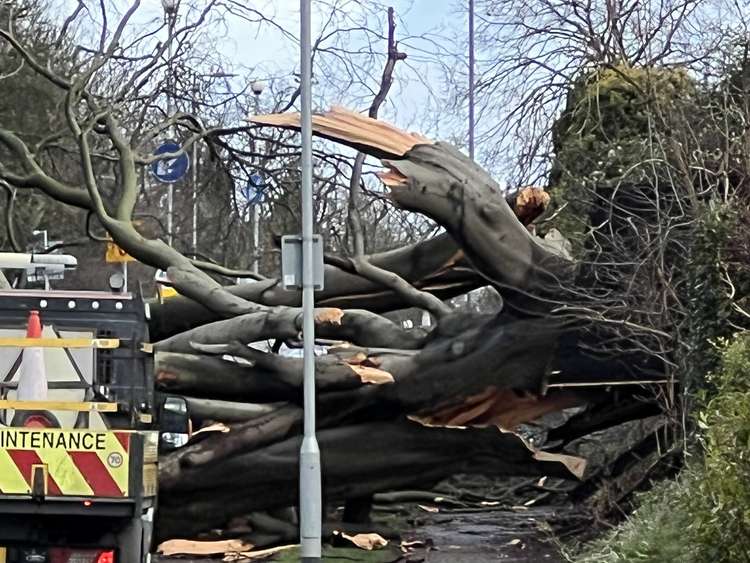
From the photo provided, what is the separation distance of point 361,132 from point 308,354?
8.28 feet

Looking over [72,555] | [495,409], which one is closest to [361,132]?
[495,409]

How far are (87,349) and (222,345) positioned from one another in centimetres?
399

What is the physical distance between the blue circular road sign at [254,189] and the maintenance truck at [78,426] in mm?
7566

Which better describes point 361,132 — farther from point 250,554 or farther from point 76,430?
point 76,430

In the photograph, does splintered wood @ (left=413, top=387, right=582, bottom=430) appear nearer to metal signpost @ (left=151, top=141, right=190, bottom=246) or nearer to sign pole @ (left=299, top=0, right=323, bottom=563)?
sign pole @ (left=299, top=0, right=323, bottom=563)

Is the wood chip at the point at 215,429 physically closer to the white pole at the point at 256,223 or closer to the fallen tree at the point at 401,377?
the fallen tree at the point at 401,377

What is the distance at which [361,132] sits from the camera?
44.5ft

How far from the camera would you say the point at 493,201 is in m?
13.5

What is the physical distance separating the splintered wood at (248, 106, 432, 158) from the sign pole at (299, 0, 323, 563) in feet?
3.04

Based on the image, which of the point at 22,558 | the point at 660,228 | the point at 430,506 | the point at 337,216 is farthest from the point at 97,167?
the point at 22,558

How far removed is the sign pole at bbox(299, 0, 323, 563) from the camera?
39.6 ft

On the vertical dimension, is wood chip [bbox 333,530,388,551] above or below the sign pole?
below

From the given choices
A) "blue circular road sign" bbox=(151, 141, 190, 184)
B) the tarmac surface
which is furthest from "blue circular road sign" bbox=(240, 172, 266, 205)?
the tarmac surface

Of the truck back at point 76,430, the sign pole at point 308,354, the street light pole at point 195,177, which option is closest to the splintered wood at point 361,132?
the sign pole at point 308,354
